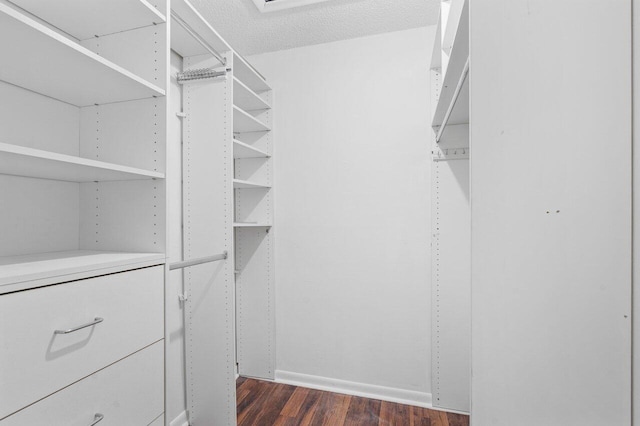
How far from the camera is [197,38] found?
152 cm

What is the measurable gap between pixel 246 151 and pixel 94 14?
42.7 inches

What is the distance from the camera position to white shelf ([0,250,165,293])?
2.28ft

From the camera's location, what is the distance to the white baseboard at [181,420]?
5.68 ft

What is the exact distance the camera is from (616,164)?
1.95 feet

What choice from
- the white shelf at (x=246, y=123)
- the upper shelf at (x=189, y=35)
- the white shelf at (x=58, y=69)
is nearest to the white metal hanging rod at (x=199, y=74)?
the upper shelf at (x=189, y=35)

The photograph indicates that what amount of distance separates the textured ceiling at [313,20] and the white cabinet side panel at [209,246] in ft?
1.06

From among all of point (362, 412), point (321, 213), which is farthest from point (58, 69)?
point (362, 412)

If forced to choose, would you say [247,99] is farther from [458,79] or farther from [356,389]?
[356,389]

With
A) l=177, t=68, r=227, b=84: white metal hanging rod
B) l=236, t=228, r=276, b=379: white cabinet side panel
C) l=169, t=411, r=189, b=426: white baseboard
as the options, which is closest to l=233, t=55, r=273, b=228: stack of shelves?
l=236, t=228, r=276, b=379: white cabinet side panel

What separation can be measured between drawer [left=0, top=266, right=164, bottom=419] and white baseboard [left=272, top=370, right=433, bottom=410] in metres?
1.41

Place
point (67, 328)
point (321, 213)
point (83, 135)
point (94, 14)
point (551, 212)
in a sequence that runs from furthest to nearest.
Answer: point (321, 213)
point (83, 135)
point (94, 14)
point (67, 328)
point (551, 212)

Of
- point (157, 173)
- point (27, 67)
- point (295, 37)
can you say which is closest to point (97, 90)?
point (27, 67)

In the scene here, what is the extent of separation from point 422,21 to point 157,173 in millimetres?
1828

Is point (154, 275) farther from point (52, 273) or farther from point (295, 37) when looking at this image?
point (295, 37)
